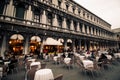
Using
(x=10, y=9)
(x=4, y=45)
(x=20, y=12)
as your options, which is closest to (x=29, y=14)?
(x=20, y=12)

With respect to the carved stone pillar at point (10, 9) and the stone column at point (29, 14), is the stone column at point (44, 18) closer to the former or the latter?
the stone column at point (29, 14)

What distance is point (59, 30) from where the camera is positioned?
16750mm

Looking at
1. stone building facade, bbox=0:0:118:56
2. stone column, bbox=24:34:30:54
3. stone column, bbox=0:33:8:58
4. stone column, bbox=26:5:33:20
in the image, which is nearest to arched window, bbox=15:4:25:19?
stone building facade, bbox=0:0:118:56

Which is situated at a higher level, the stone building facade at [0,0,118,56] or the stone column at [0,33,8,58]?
the stone building facade at [0,0,118,56]

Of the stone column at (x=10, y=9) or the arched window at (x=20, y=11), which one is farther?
the arched window at (x=20, y=11)

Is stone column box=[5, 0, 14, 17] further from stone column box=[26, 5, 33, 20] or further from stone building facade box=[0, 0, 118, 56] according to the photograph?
stone column box=[26, 5, 33, 20]

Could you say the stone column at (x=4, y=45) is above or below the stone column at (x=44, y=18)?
below

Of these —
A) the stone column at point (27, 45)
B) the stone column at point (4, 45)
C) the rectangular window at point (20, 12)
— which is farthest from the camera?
the rectangular window at point (20, 12)

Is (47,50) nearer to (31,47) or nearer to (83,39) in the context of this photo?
(31,47)

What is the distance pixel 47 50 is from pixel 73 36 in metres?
7.28

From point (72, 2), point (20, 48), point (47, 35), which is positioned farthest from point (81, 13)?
point (20, 48)

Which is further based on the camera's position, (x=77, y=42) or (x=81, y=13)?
(x=81, y=13)

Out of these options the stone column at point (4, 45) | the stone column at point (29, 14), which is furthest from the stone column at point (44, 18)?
the stone column at point (4, 45)

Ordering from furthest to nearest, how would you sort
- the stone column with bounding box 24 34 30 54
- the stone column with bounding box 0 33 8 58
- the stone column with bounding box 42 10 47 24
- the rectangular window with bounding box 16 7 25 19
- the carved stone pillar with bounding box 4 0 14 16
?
the stone column with bounding box 42 10 47 24 < the rectangular window with bounding box 16 7 25 19 < the stone column with bounding box 24 34 30 54 < the carved stone pillar with bounding box 4 0 14 16 < the stone column with bounding box 0 33 8 58
